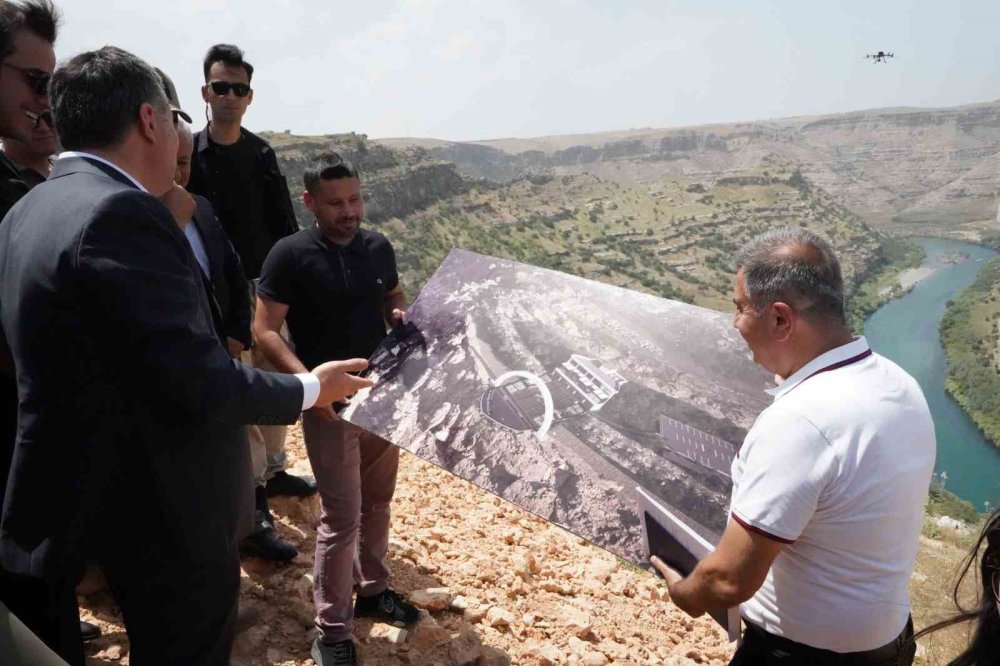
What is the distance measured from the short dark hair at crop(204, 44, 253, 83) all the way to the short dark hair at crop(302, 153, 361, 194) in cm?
167

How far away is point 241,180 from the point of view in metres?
4.17

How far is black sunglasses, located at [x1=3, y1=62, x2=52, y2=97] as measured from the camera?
2426mm

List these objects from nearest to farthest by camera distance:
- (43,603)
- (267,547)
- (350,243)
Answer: (43,603) → (350,243) → (267,547)

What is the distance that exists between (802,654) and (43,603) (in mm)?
2355

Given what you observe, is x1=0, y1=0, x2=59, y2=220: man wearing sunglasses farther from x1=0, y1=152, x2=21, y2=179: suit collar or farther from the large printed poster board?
the large printed poster board

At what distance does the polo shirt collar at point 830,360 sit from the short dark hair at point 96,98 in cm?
187

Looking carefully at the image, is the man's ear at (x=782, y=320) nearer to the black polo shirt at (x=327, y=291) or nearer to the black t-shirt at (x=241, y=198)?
the black polo shirt at (x=327, y=291)

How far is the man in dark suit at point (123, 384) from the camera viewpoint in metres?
1.61

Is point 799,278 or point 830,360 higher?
point 799,278

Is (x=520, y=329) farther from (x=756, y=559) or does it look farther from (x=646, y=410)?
(x=756, y=559)

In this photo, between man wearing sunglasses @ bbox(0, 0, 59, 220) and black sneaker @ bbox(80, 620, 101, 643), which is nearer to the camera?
man wearing sunglasses @ bbox(0, 0, 59, 220)

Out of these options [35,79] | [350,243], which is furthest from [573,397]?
[35,79]

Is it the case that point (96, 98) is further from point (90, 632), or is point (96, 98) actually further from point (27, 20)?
point (90, 632)

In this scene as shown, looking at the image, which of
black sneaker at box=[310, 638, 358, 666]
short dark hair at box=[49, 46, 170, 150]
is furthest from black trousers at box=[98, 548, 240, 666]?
short dark hair at box=[49, 46, 170, 150]
